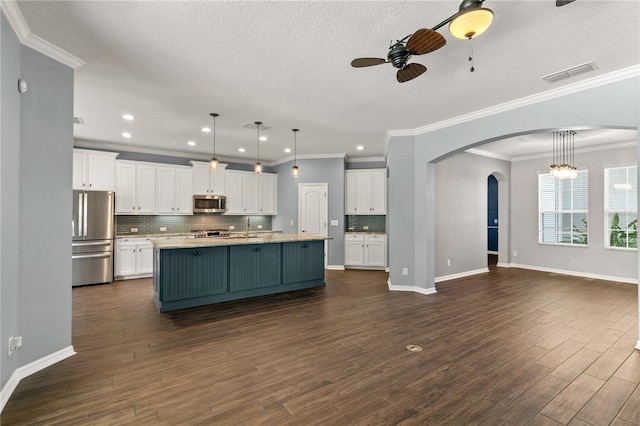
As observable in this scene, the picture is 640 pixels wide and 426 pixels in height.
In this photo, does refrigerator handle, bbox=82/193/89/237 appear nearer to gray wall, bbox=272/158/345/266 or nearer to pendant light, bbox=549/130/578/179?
gray wall, bbox=272/158/345/266

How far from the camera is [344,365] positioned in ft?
8.89

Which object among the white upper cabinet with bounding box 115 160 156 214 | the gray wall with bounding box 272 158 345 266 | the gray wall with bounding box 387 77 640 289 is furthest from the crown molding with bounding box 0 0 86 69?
the gray wall with bounding box 272 158 345 266

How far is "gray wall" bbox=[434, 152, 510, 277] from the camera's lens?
622cm

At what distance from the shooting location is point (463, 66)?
3.09 m

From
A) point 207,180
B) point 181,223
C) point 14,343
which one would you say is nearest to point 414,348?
point 14,343

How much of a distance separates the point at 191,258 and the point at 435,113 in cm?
421

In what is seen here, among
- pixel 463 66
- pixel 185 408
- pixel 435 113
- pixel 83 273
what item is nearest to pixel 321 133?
pixel 435 113

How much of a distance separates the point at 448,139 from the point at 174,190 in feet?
19.5

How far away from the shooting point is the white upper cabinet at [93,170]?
582 cm

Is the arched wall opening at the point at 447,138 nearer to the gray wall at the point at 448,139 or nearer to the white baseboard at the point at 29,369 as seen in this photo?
the gray wall at the point at 448,139

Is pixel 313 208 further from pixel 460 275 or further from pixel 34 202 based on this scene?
pixel 34 202

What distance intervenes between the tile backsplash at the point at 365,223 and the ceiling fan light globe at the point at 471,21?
6.27 meters

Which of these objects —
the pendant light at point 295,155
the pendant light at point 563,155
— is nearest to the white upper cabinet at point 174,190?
the pendant light at point 295,155

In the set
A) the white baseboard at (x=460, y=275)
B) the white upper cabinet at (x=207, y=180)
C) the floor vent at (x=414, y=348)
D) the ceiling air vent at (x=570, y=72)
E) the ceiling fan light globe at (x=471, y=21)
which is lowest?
the floor vent at (x=414, y=348)
